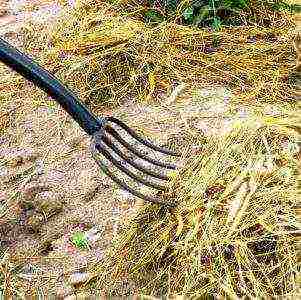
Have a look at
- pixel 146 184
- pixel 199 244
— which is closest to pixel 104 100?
pixel 146 184

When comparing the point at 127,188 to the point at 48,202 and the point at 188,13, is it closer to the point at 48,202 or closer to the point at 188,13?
the point at 48,202

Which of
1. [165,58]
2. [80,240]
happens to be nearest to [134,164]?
[80,240]

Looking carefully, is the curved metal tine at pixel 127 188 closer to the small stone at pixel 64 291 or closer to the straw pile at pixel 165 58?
the small stone at pixel 64 291

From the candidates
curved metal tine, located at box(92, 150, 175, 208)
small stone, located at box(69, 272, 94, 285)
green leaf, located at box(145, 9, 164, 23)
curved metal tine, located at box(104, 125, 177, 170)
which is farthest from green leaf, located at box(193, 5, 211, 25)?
small stone, located at box(69, 272, 94, 285)

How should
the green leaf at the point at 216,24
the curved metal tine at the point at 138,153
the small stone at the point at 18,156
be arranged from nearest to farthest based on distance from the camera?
1. the curved metal tine at the point at 138,153
2. the small stone at the point at 18,156
3. the green leaf at the point at 216,24

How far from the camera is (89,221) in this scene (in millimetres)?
2529

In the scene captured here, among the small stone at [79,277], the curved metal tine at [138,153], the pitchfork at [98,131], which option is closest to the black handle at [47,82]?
the pitchfork at [98,131]

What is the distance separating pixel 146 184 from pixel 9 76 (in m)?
1.30

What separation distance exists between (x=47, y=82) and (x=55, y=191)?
0.59 m

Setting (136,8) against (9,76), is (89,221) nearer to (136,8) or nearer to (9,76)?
(9,76)

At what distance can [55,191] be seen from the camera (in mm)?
2680

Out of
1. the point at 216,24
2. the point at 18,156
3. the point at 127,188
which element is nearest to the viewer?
the point at 127,188

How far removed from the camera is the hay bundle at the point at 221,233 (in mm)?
2145

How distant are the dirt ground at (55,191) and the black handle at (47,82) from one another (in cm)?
33
